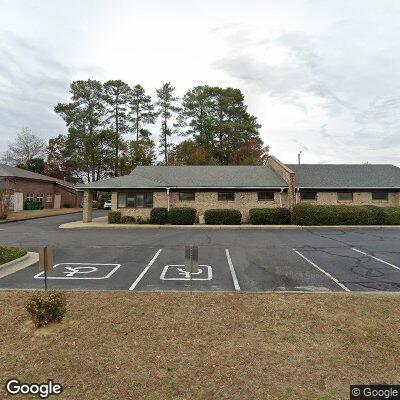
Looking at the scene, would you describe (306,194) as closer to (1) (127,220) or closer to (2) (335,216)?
(2) (335,216)

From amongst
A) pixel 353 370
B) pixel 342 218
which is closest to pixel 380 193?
pixel 342 218

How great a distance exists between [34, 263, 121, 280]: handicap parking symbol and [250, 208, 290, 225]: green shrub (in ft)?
49.6

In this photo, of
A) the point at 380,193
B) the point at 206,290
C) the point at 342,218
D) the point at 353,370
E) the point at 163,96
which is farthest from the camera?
the point at 163,96

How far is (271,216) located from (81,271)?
55.1ft

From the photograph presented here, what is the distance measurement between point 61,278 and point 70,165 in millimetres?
51972

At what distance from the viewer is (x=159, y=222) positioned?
77.9 ft

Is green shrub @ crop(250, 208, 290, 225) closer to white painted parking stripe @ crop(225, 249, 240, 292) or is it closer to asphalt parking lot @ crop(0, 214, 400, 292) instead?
asphalt parking lot @ crop(0, 214, 400, 292)

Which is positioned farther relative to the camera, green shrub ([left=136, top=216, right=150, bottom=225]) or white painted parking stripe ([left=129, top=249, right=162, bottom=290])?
green shrub ([left=136, top=216, right=150, bottom=225])

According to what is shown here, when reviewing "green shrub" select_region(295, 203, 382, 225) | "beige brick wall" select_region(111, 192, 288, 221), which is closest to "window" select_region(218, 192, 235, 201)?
"beige brick wall" select_region(111, 192, 288, 221)

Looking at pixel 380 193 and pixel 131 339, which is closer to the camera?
pixel 131 339

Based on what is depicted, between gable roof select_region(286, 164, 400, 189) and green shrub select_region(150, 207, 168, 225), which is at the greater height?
gable roof select_region(286, 164, 400, 189)

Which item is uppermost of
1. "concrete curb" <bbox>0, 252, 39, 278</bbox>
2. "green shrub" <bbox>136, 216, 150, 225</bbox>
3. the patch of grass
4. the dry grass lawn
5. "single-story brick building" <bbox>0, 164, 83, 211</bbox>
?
"single-story brick building" <bbox>0, 164, 83, 211</bbox>

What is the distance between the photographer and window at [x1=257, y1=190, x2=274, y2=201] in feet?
84.2

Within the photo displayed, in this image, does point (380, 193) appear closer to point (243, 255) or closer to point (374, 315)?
point (243, 255)
